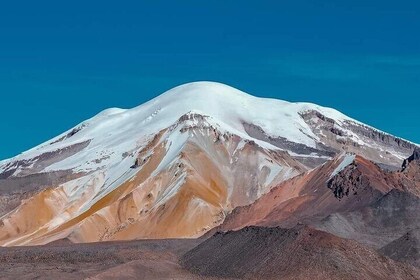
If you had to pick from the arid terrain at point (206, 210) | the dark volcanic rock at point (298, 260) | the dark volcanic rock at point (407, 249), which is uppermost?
the arid terrain at point (206, 210)

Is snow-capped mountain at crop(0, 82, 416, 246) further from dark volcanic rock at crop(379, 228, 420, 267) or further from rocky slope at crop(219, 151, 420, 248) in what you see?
dark volcanic rock at crop(379, 228, 420, 267)

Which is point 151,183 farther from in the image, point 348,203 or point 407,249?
point 407,249

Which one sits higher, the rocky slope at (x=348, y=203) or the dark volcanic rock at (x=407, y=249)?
the rocky slope at (x=348, y=203)

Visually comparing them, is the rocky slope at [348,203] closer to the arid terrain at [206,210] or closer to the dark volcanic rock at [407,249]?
the arid terrain at [206,210]

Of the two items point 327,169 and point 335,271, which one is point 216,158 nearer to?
point 327,169

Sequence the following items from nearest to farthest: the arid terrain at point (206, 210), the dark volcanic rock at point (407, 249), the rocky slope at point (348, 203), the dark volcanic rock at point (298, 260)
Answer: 1. the dark volcanic rock at point (298, 260)
2. the arid terrain at point (206, 210)
3. the dark volcanic rock at point (407, 249)
4. the rocky slope at point (348, 203)

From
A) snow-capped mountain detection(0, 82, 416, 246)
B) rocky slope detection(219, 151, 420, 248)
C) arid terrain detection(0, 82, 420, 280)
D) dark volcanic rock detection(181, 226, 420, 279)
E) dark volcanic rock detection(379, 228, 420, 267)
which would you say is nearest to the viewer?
dark volcanic rock detection(181, 226, 420, 279)

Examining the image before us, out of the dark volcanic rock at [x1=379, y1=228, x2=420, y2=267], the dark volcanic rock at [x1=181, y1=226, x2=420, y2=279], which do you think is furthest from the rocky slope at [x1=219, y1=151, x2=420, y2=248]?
the dark volcanic rock at [x1=181, y1=226, x2=420, y2=279]

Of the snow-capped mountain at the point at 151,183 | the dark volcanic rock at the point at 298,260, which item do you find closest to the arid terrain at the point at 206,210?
the dark volcanic rock at the point at 298,260

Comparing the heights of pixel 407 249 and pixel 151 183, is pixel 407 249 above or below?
below

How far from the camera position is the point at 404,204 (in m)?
109

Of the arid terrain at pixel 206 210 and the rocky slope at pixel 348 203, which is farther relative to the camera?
the rocky slope at pixel 348 203

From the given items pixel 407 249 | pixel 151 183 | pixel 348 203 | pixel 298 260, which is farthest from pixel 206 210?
pixel 298 260

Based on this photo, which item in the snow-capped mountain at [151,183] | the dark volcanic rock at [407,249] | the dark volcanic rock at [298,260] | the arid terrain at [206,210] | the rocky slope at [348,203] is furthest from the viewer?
the snow-capped mountain at [151,183]
